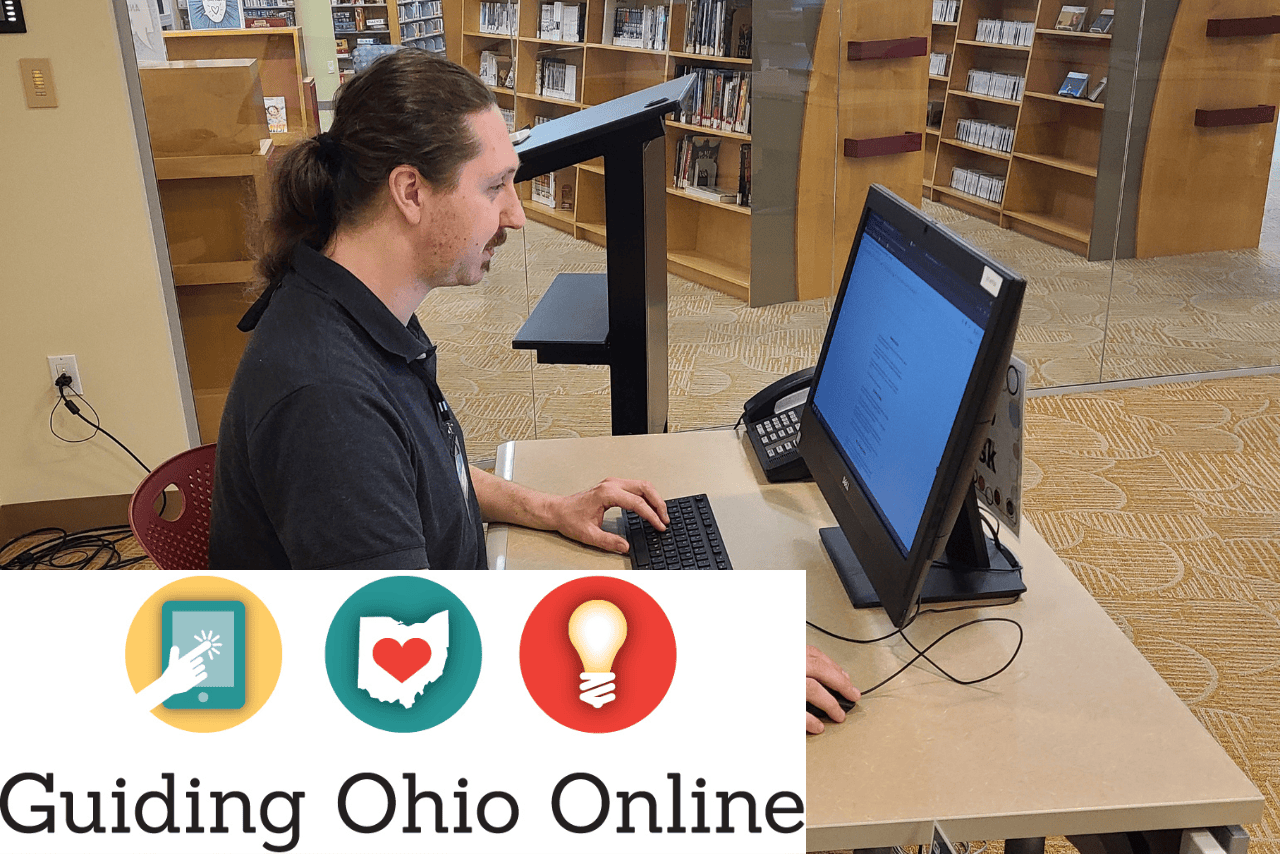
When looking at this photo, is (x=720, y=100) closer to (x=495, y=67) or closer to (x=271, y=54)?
(x=495, y=67)

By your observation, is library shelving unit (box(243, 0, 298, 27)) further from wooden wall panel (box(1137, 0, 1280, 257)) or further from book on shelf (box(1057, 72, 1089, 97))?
wooden wall panel (box(1137, 0, 1280, 257))

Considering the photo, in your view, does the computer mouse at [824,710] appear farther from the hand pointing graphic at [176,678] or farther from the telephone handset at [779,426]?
the hand pointing graphic at [176,678]

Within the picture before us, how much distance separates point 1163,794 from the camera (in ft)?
3.41

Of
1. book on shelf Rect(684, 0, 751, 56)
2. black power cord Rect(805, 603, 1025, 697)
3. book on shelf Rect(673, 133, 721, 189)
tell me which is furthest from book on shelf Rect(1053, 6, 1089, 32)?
black power cord Rect(805, 603, 1025, 697)

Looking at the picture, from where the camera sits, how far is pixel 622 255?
203 centimetres

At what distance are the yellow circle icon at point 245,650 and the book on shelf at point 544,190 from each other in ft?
9.23

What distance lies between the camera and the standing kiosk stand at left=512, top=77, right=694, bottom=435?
188cm

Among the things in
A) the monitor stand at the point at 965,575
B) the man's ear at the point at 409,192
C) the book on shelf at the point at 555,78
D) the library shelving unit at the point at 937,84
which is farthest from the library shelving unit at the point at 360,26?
the monitor stand at the point at 965,575

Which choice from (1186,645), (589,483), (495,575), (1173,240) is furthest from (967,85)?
(495,575)

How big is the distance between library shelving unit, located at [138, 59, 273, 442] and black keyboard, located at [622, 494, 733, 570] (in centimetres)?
201

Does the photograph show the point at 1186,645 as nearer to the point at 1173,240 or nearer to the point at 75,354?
the point at 1173,240

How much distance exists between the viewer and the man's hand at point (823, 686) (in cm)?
114

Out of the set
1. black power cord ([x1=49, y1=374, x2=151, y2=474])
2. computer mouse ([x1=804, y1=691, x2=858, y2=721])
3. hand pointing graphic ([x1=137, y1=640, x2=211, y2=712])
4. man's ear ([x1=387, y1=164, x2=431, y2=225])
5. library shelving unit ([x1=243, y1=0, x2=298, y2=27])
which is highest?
library shelving unit ([x1=243, y1=0, x2=298, y2=27])

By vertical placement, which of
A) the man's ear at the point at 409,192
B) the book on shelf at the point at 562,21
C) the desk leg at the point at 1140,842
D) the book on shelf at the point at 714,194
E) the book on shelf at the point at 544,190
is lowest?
the desk leg at the point at 1140,842
